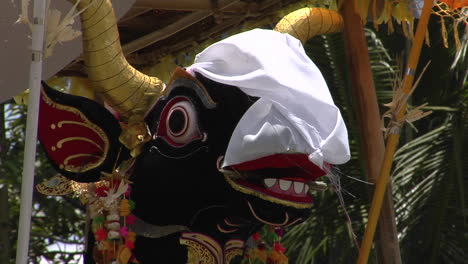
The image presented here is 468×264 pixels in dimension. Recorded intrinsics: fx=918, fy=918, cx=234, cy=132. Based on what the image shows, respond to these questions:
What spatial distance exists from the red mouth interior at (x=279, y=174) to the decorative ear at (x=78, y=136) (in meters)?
0.37

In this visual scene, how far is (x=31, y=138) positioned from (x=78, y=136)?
566 millimetres

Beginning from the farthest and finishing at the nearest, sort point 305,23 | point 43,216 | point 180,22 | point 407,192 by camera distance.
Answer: point 43,216
point 407,192
point 180,22
point 305,23

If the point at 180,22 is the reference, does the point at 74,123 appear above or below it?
below

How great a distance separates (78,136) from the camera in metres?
2.26

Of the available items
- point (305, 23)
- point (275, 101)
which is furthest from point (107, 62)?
point (305, 23)

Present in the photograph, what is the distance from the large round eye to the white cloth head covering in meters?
0.09

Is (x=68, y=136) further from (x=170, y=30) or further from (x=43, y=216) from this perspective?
(x=43, y=216)

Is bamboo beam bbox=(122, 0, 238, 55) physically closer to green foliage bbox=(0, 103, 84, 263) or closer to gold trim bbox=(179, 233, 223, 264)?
gold trim bbox=(179, 233, 223, 264)

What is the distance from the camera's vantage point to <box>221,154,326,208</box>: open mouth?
203cm

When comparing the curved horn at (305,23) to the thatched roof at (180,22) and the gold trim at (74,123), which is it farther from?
the gold trim at (74,123)

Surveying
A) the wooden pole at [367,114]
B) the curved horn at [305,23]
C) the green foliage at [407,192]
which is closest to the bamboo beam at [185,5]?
the curved horn at [305,23]

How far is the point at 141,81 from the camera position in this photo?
2.27 metres

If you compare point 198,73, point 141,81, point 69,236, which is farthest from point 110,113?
point 69,236

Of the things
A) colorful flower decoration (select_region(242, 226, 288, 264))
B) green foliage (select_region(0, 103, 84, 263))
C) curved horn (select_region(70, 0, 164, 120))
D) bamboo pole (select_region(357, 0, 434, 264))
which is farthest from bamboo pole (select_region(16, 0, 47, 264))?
green foliage (select_region(0, 103, 84, 263))
